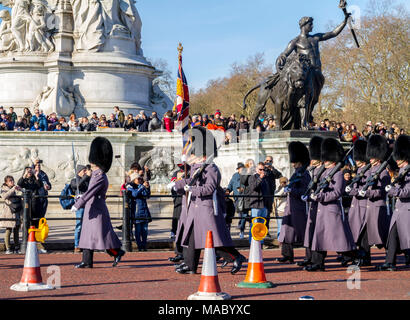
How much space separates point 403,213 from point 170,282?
150 inches

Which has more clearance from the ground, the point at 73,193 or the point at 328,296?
the point at 73,193

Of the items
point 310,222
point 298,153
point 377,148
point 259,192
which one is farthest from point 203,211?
point 259,192

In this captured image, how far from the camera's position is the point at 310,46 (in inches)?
846

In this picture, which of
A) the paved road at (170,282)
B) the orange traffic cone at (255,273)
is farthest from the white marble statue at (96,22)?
the orange traffic cone at (255,273)

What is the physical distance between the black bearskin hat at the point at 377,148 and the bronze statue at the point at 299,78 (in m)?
8.34

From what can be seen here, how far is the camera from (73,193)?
50.1 ft

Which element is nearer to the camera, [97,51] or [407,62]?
[97,51]

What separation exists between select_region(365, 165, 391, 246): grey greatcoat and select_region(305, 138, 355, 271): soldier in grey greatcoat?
0.74 m

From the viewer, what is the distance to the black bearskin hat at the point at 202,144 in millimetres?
11625

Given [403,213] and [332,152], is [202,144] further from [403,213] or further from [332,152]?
[403,213]
